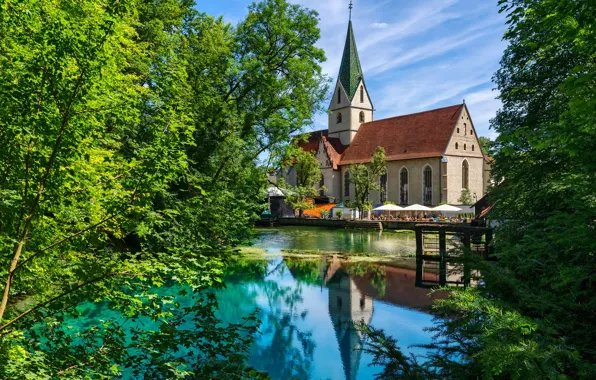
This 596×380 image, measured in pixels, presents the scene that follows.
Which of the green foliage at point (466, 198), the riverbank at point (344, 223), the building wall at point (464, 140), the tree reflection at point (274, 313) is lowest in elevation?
the tree reflection at point (274, 313)

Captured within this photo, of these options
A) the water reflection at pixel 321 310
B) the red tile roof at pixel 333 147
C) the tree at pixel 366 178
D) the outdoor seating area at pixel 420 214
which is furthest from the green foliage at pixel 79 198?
the red tile roof at pixel 333 147

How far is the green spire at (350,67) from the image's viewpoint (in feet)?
192

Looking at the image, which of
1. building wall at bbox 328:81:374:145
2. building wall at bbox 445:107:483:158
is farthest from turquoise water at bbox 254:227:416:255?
building wall at bbox 328:81:374:145

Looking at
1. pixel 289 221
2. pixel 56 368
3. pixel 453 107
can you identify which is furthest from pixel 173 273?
pixel 453 107

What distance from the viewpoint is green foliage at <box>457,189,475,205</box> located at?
45.5 meters

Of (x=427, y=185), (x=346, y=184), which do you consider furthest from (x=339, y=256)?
(x=346, y=184)

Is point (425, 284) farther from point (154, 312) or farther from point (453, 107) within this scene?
point (453, 107)

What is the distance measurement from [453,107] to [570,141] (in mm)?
48844

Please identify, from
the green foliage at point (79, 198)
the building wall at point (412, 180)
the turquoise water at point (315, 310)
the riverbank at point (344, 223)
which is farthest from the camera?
the building wall at point (412, 180)

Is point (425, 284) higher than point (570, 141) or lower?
lower

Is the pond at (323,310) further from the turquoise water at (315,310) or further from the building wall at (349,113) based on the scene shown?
the building wall at (349,113)

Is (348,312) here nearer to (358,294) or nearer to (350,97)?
(358,294)

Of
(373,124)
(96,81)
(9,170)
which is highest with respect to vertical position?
(373,124)

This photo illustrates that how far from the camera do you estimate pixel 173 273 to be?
3477mm
